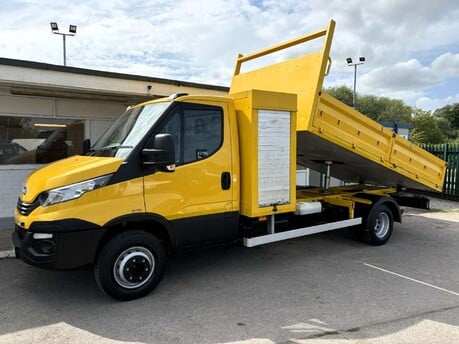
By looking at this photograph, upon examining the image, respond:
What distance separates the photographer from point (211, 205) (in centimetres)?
528

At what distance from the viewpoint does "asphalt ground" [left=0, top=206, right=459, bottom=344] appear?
3.95 meters

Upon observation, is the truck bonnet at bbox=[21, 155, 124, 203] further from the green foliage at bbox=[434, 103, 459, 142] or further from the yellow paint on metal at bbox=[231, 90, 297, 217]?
the green foliage at bbox=[434, 103, 459, 142]

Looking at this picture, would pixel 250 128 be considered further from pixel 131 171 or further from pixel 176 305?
pixel 176 305

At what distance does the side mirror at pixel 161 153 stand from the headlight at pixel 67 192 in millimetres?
631

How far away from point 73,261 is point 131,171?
117 cm

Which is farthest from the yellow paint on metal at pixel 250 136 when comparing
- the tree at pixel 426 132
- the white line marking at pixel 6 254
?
the tree at pixel 426 132

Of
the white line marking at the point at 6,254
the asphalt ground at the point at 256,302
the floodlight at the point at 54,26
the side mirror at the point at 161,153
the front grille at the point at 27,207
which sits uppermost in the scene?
the floodlight at the point at 54,26

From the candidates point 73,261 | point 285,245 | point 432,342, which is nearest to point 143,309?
point 73,261

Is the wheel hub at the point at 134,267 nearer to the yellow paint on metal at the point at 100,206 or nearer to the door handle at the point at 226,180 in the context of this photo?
the yellow paint on metal at the point at 100,206

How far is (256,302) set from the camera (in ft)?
15.5

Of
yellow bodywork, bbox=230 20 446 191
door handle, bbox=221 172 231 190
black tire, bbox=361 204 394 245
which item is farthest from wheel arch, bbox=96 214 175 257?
black tire, bbox=361 204 394 245

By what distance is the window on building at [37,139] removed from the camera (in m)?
8.48

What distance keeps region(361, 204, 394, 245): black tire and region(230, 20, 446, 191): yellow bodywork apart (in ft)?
2.39

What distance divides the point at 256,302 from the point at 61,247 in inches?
90.0
